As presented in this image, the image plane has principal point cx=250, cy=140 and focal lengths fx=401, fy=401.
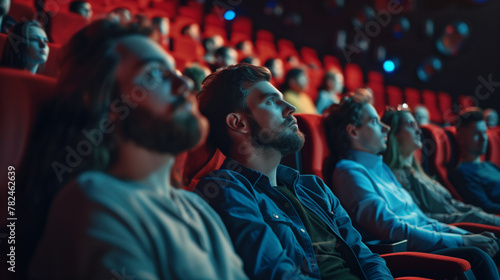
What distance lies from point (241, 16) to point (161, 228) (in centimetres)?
348

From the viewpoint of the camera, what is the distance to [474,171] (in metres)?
1.28

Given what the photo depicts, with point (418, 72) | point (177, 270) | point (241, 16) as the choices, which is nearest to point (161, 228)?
point (177, 270)

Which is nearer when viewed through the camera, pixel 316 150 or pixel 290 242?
pixel 290 242

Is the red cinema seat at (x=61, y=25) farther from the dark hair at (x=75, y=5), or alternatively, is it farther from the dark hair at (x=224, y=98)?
the dark hair at (x=224, y=98)

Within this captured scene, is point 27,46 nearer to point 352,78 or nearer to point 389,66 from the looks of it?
point 352,78

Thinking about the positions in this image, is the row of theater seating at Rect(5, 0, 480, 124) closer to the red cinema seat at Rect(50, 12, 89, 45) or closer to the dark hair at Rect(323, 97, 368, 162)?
the red cinema seat at Rect(50, 12, 89, 45)

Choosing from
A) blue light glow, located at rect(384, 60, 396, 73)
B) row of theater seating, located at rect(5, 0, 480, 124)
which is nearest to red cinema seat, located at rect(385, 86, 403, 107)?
row of theater seating, located at rect(5, 0, 480, 124)

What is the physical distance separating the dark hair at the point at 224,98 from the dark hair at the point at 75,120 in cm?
25

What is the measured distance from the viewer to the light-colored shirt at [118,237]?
10.9 inches

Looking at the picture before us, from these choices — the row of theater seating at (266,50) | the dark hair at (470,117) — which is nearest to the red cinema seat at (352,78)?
the row of theater seating at (266,50)

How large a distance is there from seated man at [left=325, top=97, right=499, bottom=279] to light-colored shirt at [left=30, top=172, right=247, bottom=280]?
19.8 inches

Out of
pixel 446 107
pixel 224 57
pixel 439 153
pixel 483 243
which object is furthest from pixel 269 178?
pixel 446 107

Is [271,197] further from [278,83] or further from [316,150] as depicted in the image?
[278,83]

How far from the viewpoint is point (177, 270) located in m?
0.31
